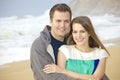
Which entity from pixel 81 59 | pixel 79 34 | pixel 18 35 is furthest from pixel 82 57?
pixel 18 35

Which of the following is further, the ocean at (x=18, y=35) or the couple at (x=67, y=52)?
the ocean at (x=18, y=35)

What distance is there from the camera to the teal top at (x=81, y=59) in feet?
6.42

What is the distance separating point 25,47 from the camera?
10.2ft

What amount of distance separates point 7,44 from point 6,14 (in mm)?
314

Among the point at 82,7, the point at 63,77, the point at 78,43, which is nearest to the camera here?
the point at 63,77

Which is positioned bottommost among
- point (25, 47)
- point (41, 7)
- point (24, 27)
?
point (25, 47)

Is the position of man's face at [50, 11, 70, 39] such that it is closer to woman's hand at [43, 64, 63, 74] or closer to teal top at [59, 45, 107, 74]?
teal top at [59, 45, 107, 74]

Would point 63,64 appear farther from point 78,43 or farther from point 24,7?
point 24,7

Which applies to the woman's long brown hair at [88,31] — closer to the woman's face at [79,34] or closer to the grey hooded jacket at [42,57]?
the woman's face at [79,34]

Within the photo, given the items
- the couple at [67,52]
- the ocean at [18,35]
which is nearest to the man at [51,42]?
the couple at [67,52]

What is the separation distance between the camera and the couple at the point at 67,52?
6.27ft

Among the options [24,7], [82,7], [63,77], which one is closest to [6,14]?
[24,7]

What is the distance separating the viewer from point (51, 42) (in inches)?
79.4

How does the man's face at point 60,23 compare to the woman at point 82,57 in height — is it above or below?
above
